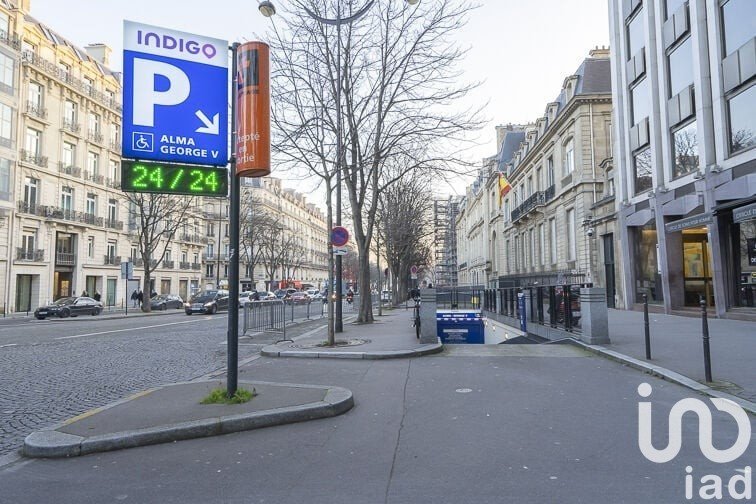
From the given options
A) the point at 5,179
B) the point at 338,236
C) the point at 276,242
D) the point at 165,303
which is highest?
the point at 5,179

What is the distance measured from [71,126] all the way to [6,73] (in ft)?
21.6

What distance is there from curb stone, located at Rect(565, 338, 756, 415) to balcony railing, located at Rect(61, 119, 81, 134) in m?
41.3

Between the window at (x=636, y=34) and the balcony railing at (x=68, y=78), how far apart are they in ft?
123

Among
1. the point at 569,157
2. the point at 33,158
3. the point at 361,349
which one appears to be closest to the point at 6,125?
the point at 33,158

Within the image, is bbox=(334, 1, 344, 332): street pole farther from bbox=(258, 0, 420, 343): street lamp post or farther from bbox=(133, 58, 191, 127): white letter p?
bbox=(133, 58, 191, 127): white letter p

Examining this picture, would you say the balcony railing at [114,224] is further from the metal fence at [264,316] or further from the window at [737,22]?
the window at [737,22]

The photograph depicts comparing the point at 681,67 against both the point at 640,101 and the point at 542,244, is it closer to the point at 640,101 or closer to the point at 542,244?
the point at 640,101

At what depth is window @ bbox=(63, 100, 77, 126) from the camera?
130ft

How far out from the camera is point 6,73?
33656 millimetres

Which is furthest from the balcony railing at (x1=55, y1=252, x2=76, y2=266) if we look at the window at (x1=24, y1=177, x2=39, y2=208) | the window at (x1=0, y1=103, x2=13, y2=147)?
the window at (x1=0, y1=103, x2=13, y2=147)

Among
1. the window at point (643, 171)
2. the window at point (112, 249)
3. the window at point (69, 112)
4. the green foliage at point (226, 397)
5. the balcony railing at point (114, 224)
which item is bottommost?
the green foliage at point (226, 397)

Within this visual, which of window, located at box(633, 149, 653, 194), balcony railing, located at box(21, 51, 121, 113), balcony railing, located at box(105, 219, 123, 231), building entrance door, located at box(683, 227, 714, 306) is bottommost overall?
building entrance door, located at box(683, 227, 714, 306)

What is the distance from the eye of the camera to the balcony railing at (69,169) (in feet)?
127

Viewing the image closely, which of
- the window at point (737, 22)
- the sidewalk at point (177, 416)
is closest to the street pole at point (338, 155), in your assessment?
the sidewalk at point (177, 416)
